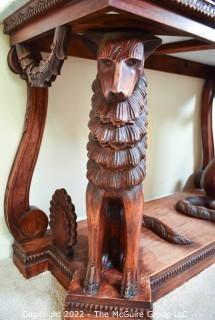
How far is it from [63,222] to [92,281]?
19 centimetres

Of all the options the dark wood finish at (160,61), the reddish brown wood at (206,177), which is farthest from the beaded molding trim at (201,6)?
the reddish brown wood at (206,177)

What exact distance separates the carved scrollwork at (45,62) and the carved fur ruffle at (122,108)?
0.36 feet

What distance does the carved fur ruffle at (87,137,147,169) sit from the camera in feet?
1.90

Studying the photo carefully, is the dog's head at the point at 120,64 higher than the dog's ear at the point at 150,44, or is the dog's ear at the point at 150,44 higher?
the dog's ear at the point at 150,44

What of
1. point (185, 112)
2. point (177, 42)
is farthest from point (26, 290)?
point (185, 112)

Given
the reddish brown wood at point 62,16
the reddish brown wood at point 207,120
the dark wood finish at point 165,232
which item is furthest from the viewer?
the reddish brown wood at point 207,120

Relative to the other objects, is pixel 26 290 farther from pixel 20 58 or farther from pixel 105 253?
pixel 20 58

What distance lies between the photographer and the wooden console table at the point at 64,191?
506mm

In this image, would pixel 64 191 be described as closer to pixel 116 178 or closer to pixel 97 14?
pixel 116 178

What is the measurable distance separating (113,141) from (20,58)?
15.7 inches

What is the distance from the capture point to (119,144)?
1.88 feet

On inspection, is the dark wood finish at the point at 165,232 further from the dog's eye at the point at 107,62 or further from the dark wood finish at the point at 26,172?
the dog's eye at the point at 107,62

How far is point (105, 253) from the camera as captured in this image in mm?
716

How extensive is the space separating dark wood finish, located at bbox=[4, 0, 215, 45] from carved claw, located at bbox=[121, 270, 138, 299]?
0.53m
